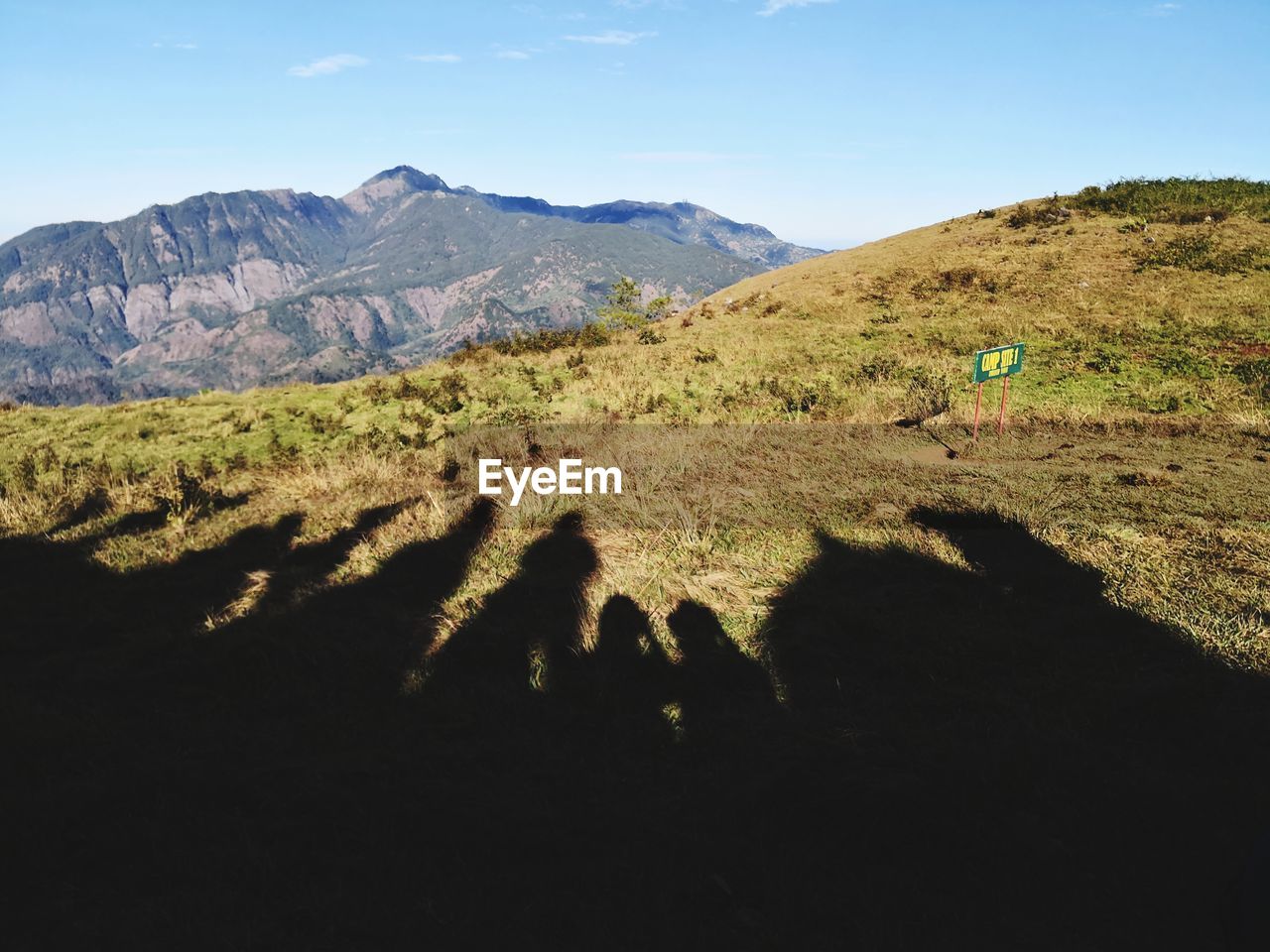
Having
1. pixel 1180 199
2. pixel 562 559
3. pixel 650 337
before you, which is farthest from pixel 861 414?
pixel 1180 199

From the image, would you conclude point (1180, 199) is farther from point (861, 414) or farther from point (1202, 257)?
point (861, 414)

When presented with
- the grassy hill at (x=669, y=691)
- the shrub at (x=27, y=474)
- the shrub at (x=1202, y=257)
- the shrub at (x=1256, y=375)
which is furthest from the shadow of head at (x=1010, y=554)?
the shrub at (x=1202, y=257)

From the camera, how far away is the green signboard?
9992 mm

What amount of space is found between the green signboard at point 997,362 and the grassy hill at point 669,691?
4.23ft

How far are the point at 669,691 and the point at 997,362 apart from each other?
869cm

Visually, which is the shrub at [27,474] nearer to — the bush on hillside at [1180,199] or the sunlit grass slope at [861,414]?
the sunlit grass slope at [861,414]

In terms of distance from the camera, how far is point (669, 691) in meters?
4.68

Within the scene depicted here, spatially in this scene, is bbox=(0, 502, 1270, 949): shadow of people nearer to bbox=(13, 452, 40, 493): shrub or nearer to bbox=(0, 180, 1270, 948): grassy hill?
bbox=(0, 180, 1270, 948): grassy hill

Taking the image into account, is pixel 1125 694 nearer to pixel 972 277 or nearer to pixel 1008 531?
pixel 1008 531

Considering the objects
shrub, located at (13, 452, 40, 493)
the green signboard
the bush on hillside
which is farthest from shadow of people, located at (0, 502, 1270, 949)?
the bush on hillside

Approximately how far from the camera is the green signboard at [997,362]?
9992 mm

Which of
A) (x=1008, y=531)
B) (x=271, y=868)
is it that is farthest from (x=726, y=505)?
(x=271, y=868)

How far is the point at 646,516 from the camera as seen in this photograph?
25.4 ft

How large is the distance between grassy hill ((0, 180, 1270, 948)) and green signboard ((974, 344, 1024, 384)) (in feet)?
4.23
